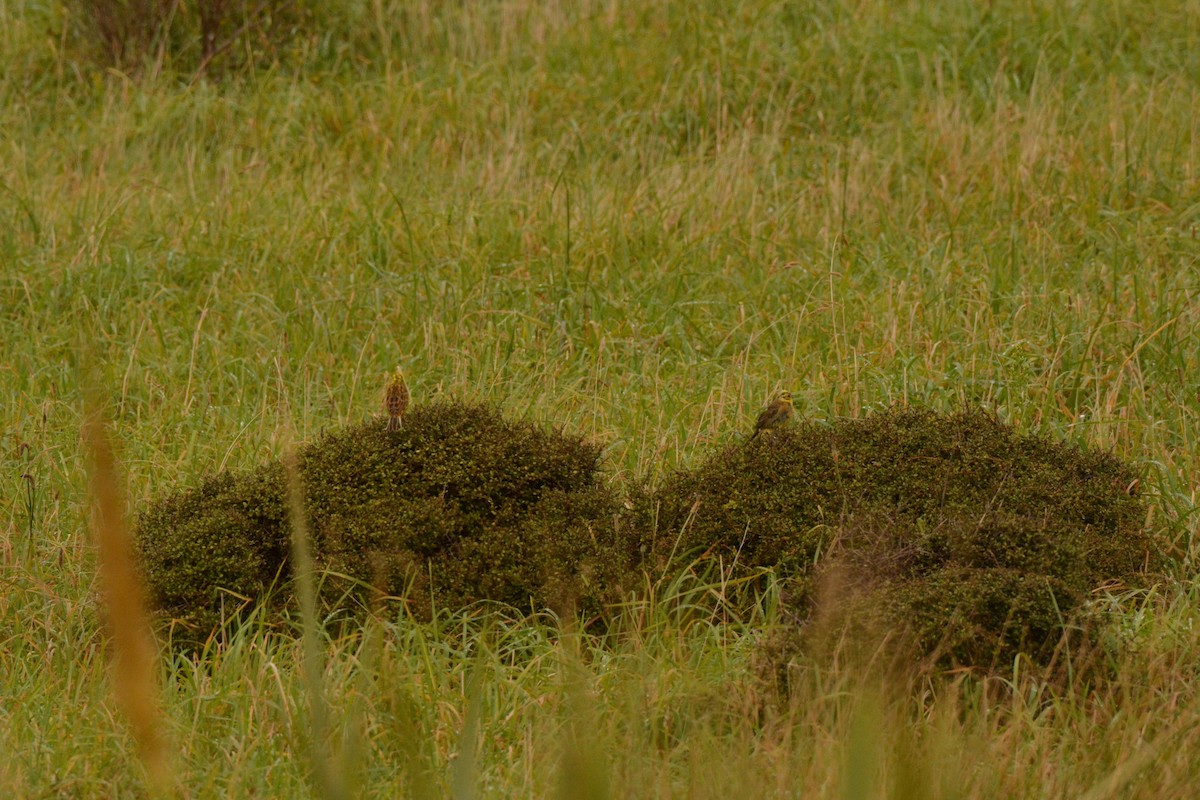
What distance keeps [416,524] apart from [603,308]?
2.02 m

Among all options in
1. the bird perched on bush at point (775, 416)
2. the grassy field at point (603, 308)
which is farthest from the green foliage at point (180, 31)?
the bird perched on bush at point (775, 416)

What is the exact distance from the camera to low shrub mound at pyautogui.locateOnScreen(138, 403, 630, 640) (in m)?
3.57

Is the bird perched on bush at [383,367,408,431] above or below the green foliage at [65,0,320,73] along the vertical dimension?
below

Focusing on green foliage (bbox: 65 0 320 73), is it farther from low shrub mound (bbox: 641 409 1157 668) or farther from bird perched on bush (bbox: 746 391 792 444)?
low shrub mound (bbox: 641 409 1157 668)

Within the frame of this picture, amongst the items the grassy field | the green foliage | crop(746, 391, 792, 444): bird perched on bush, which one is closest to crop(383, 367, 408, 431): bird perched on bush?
the grassy field

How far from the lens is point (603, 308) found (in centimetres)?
554

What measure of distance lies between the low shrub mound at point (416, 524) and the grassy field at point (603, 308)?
0.47ft

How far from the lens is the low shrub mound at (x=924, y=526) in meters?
3.14

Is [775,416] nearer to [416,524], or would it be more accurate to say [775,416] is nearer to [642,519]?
[642,519]

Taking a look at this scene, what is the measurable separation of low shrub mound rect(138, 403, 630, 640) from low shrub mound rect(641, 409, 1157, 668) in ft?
0.78

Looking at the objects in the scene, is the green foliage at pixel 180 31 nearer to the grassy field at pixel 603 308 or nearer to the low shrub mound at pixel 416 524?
the grassy field at pixel 603 308

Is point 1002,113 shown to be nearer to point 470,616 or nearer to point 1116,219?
point 1116,219

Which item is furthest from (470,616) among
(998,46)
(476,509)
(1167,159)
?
(998,46)

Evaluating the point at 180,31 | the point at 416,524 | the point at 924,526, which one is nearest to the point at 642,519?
the point at 416,524
